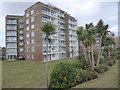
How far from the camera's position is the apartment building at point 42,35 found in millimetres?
26516

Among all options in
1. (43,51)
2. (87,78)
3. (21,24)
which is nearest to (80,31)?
(87,78)

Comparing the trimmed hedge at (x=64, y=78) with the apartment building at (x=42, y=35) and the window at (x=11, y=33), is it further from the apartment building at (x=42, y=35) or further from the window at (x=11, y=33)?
the window at (x=11, y=33)

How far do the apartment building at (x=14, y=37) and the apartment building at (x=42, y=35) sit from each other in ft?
4.41

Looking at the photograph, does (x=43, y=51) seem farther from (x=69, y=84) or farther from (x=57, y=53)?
(x=69, y=84)

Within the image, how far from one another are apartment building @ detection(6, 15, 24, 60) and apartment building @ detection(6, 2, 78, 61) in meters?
1.34

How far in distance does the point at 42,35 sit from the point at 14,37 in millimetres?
21180

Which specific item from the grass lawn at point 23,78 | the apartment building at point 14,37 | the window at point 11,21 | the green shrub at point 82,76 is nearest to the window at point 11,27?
the apartment building at point 14,37

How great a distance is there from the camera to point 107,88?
19.5 feet

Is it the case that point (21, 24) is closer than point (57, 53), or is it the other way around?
point (57, 53)

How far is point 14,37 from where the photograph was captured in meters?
35.8

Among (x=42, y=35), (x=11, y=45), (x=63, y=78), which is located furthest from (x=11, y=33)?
Answer: (x=63, y=78)

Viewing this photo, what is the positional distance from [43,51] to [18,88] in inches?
748

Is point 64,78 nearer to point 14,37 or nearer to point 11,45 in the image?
point 11,45

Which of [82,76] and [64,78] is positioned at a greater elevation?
[64,78]
